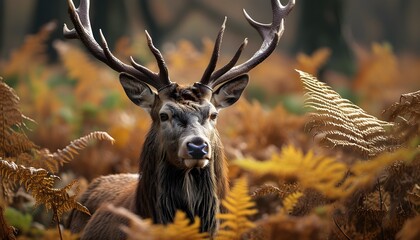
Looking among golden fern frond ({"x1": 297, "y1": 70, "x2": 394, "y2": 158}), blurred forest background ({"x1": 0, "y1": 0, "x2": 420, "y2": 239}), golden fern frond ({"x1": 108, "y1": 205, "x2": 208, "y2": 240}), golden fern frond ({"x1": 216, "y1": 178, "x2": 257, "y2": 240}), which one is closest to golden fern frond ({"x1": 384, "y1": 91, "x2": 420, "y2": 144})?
golden fern frond ({"x1": 297, "y1": 70, "x2": 394, "y2": 158})

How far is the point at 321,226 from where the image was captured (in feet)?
11.3

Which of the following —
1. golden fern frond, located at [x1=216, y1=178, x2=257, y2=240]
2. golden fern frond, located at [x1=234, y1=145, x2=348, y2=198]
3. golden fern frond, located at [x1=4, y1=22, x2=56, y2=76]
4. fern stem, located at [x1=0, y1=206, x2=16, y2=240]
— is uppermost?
golden fern frond, located at [x1=4, y1=22, x2=56, y2=76]

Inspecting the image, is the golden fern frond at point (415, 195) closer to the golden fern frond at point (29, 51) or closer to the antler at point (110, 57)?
the antler at point (110, 57)

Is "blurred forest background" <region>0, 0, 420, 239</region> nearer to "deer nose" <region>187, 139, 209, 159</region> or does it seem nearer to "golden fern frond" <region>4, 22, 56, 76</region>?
"golden fern frond" <region>4, 22, 56, 76</region>

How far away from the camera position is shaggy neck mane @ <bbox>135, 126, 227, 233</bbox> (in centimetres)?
567

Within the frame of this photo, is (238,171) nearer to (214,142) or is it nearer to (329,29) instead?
(214,142)

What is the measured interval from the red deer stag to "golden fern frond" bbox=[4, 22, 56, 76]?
5130 mm

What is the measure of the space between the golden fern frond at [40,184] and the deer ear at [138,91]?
1.79 m

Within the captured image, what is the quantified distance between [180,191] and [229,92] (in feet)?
3.84

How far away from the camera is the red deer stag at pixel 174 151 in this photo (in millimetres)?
5637

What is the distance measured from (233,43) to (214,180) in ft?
131

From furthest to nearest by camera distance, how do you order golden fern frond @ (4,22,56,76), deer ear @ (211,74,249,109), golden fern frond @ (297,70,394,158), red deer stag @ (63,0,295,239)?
golden fern frond @ (4,22,56,76)
deer ear @ (211,74,249,109)
red deer stag @ (63,0,295,239)
golden fern frond @ (297,70,394,158)

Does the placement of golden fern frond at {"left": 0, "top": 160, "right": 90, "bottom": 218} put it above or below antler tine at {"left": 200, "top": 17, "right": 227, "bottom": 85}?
below

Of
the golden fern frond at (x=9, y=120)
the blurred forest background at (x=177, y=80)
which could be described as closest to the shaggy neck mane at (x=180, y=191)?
the blurred forest background at (x=177, y=80)
